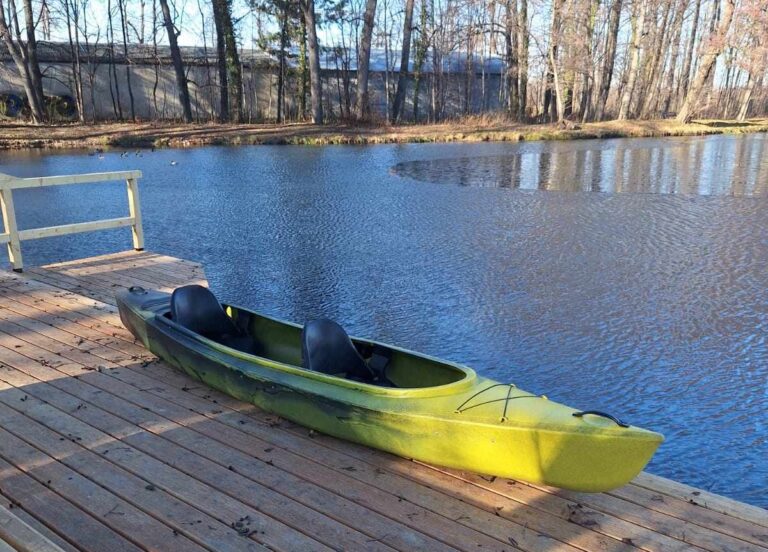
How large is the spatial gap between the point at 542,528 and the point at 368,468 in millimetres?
946

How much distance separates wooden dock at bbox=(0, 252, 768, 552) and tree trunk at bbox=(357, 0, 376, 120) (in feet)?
98.3

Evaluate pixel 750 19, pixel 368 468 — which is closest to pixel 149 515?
pixel 368 468

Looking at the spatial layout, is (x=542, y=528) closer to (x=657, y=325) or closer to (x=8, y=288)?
(x=657, y=325)

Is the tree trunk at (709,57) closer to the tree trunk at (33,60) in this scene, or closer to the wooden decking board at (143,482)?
the tree trunk at (33,60)

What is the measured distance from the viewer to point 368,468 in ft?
11.4

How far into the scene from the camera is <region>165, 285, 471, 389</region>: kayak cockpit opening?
4034 millimetres

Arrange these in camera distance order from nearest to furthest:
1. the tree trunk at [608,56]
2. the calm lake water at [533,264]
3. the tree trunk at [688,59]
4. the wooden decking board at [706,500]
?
the wooden decking board at [706,500] → the calm lake water at [533,264] → the tree trunk at [608,56] → the tree trunk at [688,59]

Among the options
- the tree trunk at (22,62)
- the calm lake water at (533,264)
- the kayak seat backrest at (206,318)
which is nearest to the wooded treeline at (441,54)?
the tree trunk at (22,62)

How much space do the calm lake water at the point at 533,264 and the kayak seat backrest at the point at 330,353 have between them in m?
1.78

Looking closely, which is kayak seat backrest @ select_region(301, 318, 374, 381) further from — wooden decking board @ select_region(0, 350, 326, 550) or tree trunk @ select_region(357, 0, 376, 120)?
tree trunk @ select_region(357, 0, 376, 120)

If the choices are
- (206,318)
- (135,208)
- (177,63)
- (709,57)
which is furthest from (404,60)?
(206,318)

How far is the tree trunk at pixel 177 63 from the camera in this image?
31.8 m

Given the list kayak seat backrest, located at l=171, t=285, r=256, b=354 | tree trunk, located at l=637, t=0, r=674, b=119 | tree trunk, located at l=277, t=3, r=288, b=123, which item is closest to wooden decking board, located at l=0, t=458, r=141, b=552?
kayak seat backrest, located at l=171, t=285, r=256, b=354

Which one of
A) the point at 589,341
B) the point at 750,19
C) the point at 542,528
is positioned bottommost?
the point at 589,341
